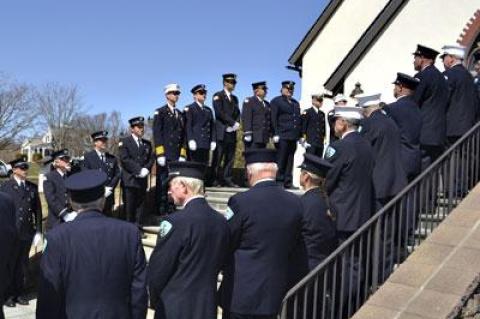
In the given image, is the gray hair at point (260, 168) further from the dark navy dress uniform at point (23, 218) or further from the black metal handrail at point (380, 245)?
the dark navy dress uniform at point (23, 218)

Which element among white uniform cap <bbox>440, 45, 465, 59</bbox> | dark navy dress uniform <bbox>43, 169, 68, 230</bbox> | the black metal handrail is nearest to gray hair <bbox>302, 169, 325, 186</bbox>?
the black metal handrail

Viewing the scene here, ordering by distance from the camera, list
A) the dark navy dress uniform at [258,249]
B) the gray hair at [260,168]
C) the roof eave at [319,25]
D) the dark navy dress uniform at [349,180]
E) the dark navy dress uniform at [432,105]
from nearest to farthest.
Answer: the dark navy dress uniform at [258,249]
the gray hair at [260,168]
the dark navy dress uniform at [349,180]
the dark navy dress uniform at [432,105]
the roof eave at [319,25]

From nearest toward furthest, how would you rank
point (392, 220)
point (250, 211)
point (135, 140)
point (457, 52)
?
1. point (250, 211)
2. point (392, 220)
3. point (457, 52)
4. point (135, 140)

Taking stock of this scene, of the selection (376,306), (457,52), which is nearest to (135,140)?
(457,52)

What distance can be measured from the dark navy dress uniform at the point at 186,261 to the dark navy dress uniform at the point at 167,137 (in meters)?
5.57

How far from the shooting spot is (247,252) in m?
4.18

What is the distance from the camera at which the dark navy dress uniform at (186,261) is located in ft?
12.4

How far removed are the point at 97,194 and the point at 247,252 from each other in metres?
1.22

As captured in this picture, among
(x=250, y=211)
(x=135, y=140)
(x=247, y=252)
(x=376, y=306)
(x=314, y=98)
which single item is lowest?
(x=376, y=306)

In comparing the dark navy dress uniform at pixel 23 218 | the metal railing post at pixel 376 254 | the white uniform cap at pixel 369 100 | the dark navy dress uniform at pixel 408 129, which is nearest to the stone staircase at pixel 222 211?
the dark navy dress uniform at pixel 408 129

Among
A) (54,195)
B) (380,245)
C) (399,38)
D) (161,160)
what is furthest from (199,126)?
(399,38)

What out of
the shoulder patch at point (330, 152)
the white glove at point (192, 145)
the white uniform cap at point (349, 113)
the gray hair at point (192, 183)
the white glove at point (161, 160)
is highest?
the white uniform cap at point (349, 113)

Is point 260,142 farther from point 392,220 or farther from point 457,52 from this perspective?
point 392,220

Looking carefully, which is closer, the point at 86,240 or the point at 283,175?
the point at 86,240
